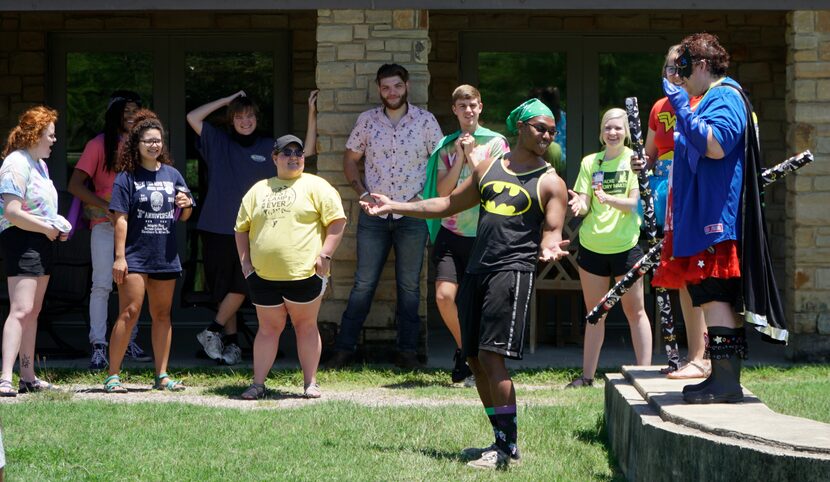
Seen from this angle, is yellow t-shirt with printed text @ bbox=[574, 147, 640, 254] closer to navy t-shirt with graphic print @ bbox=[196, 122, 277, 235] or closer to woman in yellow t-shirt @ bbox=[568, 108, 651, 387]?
woman in yellow t-shirt @ bbox=[568, 108, 651, 387]

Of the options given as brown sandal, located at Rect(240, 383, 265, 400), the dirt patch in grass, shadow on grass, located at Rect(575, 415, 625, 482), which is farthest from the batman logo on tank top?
brown sandal, located at Rect(240, 383, 265, 400)

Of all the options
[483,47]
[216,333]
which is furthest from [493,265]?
[483,47]

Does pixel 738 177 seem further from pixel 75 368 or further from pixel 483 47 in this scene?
pixel 483 47

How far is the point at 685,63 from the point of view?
225 inches

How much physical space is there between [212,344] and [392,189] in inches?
69.0

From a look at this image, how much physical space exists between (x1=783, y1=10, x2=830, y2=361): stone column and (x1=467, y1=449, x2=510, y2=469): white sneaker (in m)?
4.09

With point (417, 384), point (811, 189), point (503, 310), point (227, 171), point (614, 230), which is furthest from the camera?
point (811, 189)

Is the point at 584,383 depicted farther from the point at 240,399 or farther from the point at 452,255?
the point at 240,399

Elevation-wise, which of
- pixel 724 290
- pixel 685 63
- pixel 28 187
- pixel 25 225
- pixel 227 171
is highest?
pixel 685 63

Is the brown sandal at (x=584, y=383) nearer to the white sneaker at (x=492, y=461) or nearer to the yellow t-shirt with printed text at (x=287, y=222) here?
the yellow t-shirt with printed text at (x=287, y=222)

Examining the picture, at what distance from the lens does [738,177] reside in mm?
5523

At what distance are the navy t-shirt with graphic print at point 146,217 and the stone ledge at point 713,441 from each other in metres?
3.40

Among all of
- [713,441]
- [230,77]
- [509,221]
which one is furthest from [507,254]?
[230,77]

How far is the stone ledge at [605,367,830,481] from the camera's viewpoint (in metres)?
4.65
